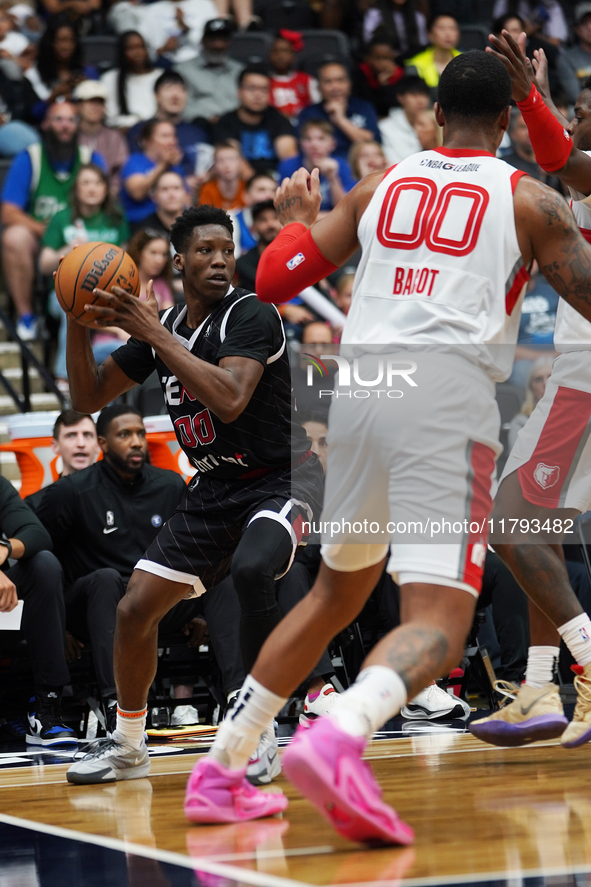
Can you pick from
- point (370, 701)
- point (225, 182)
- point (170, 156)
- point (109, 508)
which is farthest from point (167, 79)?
point (370, 701)

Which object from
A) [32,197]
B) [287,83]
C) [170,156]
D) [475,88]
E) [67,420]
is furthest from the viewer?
[287,83]

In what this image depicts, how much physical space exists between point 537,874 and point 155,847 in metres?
0.93

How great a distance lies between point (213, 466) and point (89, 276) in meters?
0.78

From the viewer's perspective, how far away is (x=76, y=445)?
21.7 ft

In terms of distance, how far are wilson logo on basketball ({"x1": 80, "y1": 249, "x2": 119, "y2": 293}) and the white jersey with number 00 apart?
116 centimetres

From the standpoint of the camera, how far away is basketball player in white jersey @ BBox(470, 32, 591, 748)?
12.3ft

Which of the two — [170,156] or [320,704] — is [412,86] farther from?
[320,704]

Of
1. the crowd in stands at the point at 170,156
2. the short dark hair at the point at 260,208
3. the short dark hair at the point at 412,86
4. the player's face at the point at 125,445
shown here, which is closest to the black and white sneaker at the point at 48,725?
the crowd in stands at the point at 170,156

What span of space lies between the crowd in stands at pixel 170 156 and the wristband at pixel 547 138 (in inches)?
109

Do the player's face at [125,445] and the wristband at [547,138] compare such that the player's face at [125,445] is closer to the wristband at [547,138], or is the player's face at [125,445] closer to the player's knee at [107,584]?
the player's knee at [107,584]

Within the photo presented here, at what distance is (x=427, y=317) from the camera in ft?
9.05

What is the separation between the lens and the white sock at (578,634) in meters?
3.85

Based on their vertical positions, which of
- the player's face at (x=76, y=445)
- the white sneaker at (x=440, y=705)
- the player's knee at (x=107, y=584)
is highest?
the player's face at (x=76, y=445)

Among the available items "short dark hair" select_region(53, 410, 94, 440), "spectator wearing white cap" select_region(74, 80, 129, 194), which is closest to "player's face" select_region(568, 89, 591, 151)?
"short dark hair" select_region(53, 410, 94, 440)
